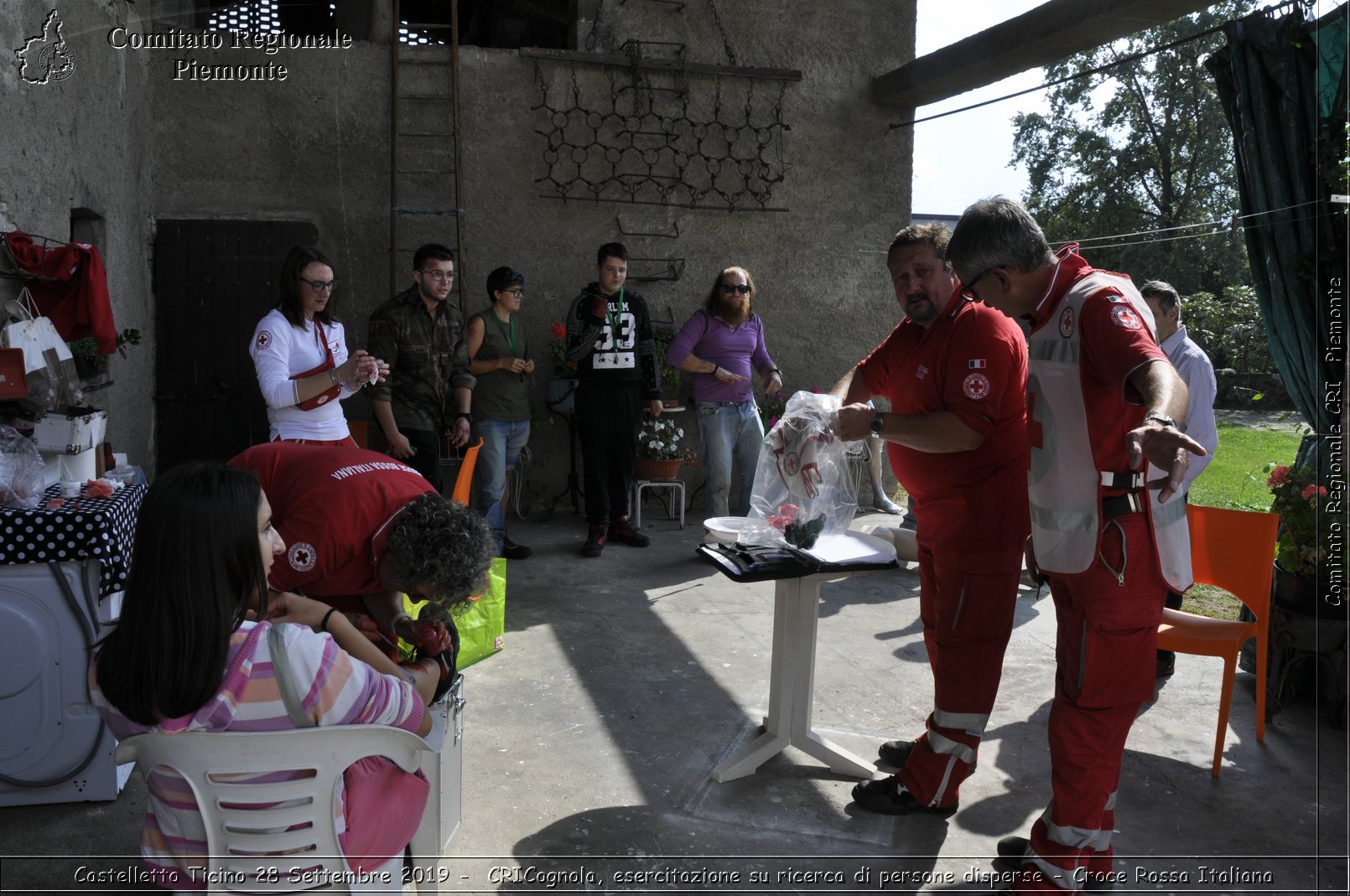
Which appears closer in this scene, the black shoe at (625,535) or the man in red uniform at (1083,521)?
the man in red uniform at (1083,521)

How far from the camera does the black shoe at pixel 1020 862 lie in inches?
105

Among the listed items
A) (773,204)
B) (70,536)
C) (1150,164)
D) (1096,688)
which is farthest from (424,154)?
(1150,164)

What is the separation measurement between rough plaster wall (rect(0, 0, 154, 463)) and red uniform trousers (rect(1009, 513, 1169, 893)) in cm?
418

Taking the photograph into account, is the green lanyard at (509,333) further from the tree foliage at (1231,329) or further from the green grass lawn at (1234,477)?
the tree foliage at (1231,329)

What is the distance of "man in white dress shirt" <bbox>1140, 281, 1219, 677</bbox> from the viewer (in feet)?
14.4

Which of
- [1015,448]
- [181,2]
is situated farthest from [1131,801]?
[181,2]

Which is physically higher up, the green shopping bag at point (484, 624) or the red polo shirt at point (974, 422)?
the red polo shirt at point (974, 422)

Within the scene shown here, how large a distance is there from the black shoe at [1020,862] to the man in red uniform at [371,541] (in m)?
1.65

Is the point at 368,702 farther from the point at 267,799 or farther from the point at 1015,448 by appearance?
the point at 1015,448

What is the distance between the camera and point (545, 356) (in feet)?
23.9

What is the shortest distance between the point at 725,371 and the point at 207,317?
3.42 metres

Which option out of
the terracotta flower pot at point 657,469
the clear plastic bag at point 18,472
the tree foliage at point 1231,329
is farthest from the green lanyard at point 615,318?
the tree foliage at point 1231,329

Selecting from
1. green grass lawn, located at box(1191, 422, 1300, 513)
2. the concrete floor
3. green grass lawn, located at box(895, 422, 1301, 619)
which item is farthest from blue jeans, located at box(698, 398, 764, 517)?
green grass lawn, located at box(1191, 422, 1300, 513)

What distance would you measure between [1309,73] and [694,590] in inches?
150
